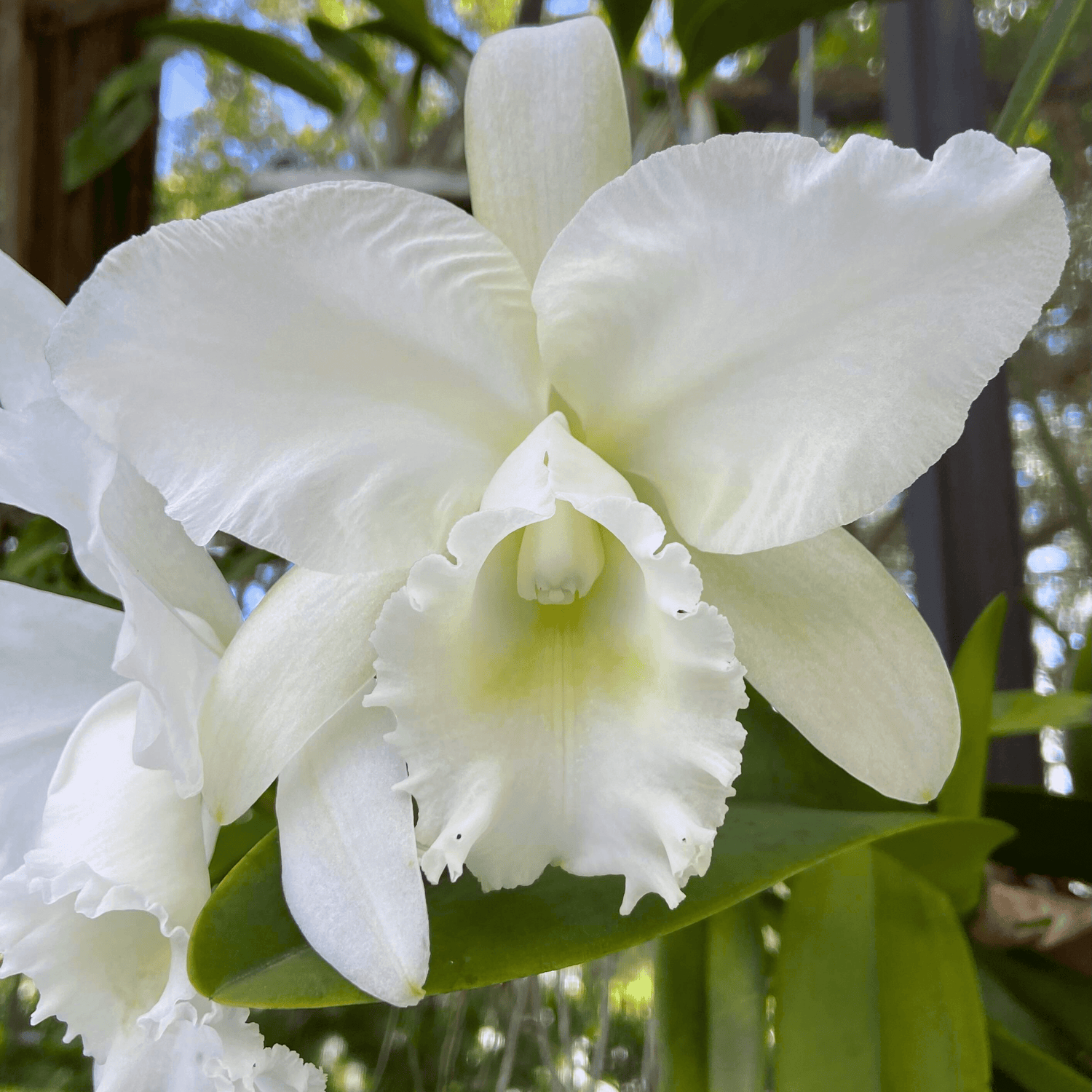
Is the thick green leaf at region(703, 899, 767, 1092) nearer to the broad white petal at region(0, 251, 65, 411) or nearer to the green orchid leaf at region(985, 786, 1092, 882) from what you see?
the green orchid leaf at region(985, 786, 1092, 882)

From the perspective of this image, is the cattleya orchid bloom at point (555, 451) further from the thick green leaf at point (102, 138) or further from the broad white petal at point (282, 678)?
the thick green leaf at point (102, 138)

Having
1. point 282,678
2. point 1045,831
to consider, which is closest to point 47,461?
point 282,678

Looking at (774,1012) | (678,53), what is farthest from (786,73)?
(774,1012)

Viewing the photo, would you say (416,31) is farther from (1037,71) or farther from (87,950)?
(87,950)

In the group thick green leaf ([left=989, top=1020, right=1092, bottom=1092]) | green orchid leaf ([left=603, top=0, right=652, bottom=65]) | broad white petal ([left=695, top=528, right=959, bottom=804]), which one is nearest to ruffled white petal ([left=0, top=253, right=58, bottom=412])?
broad white petal ([left=695, top=528, right=959, bottom=804])

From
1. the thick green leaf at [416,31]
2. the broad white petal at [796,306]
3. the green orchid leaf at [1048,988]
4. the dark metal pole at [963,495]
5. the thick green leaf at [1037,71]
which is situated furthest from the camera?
the thick green leaf at [416,31]

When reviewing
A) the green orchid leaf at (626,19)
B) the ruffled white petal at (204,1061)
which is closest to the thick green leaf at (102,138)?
the green orchid leaf at (626,19)
